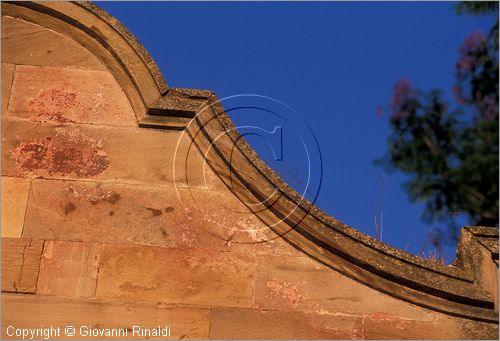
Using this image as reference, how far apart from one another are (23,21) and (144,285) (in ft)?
6.88

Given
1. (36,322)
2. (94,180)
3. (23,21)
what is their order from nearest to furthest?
(36,322) < (94,180) < (23,21)

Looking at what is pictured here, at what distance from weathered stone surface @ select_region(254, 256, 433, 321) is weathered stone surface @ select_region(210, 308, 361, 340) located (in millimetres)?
51

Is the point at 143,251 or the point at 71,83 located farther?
the point at 71,83

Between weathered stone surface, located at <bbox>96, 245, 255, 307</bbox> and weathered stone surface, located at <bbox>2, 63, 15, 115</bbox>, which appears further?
weathered stone surface, located at <bbox>2, 63, 15, 115</bbox>

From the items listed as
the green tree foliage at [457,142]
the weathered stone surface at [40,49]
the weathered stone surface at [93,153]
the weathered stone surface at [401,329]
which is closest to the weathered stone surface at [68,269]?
the weathered stone surface at [93,153]

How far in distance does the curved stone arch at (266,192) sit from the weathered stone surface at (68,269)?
38.1 inches

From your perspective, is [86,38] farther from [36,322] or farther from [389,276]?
[389,276]

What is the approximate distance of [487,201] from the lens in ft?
39.9

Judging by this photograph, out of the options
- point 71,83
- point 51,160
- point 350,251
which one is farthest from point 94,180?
point 350,251

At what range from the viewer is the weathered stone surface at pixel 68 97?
6203mm

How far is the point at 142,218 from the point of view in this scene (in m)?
5.93

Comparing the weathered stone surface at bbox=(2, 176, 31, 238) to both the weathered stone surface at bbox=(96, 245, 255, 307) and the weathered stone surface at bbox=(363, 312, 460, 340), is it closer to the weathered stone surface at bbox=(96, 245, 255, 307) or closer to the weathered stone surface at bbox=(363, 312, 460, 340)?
the weathered stone surface at bbox=(96, 245, 255, 307)

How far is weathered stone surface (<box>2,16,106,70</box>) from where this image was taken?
6.36 metres

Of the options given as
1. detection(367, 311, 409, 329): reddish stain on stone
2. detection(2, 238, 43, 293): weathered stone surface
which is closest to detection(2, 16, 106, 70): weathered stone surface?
detection(2, 238, 43, 293): weathered stone surface
